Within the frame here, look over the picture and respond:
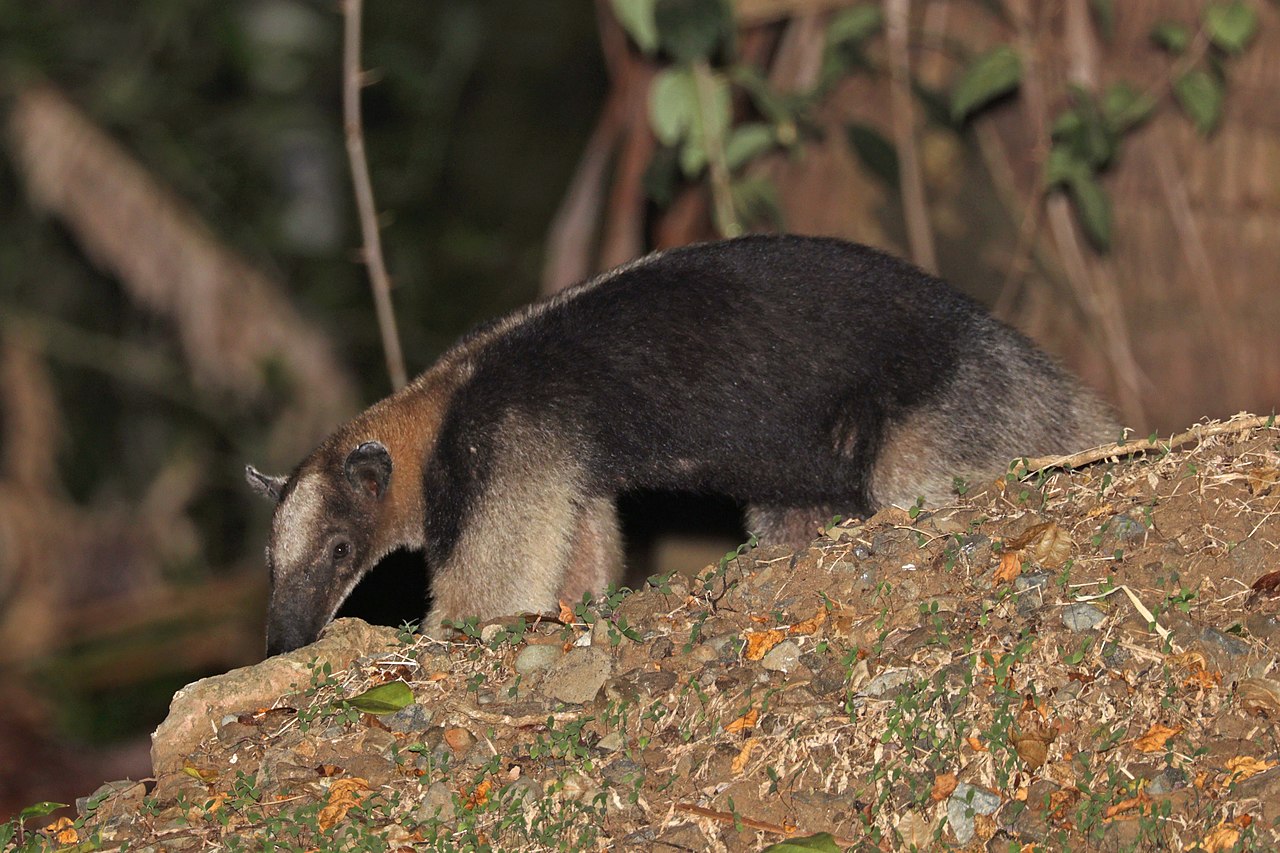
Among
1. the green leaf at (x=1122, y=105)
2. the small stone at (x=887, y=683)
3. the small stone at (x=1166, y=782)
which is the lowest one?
the small stone at (x=1166, y=782)

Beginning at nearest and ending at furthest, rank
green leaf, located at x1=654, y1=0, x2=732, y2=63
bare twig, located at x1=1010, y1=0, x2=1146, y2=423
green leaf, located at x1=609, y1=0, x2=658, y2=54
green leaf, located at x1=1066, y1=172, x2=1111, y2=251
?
green leaf, located at x1=609, y1=0, x2=658, y2=54, green leaf, located at x1=654, y1=0, x2=732, y2=63, green leaf, located at x1=1066, y1=172, x2=1111, y2=251, bare twig, located at x1=1010, y1=0, x2=1146, y2=423

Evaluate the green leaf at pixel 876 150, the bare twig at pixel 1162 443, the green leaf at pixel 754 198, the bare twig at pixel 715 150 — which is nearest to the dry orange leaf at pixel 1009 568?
the bare twig at pixel 1162 443

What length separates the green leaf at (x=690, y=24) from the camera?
7.84 meters

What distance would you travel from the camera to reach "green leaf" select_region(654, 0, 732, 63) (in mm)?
7844

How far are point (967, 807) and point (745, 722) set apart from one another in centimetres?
72

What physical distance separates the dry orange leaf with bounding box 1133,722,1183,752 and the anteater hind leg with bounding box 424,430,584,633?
2.64 m

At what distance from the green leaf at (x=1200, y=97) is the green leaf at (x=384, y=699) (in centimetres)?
550

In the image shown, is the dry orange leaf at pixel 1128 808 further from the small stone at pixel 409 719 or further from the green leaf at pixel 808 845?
the small stone at pixel 409 719

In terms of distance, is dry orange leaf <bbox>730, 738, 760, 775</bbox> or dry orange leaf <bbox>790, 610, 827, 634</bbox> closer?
dry orange leaf <bbox>730, 738, 760, 775</bbox>

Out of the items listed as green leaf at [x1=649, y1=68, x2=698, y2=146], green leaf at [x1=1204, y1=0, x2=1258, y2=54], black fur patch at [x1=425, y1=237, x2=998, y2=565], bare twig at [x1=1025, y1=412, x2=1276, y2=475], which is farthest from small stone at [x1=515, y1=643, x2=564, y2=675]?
green leaf at [x1=1204, y1=0, x2=1258, y2=54]

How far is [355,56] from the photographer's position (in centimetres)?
801

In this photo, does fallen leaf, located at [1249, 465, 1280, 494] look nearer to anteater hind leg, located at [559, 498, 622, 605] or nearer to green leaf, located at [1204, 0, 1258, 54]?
anteater hind leg, located at [559, 498, 622, 605]

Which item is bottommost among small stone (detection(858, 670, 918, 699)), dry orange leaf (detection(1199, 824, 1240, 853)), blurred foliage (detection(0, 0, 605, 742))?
dry orange leaf (detection(1199, 824, 1240, 853))

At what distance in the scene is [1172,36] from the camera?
8.44 meters
